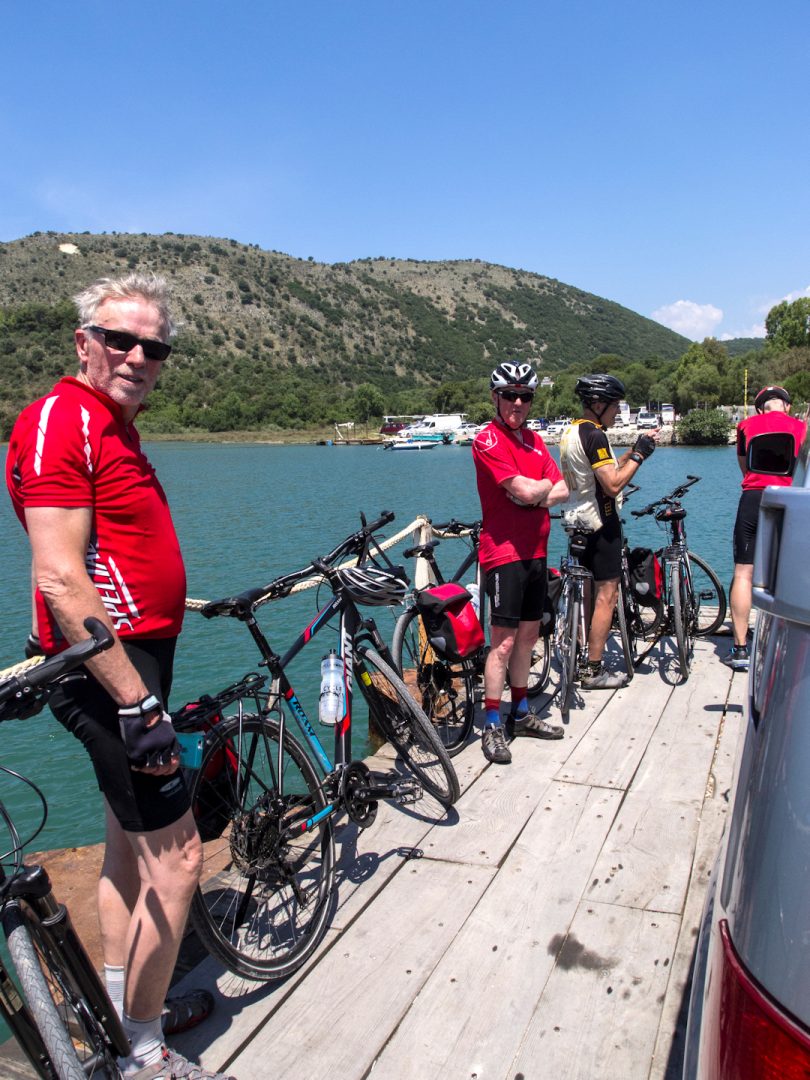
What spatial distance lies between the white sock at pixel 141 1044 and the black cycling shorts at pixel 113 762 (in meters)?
0.53

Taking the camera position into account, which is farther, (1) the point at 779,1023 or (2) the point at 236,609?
(2) the point at 236,609

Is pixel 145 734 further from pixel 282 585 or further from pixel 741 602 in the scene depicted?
pixel 741 602

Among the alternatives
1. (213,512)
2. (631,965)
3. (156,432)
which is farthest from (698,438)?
(631,965)

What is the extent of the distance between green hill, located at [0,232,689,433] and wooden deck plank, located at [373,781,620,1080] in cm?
8373

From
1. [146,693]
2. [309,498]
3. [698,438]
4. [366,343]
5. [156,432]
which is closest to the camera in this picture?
[146,693]

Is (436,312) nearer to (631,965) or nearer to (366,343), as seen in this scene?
(366,343)

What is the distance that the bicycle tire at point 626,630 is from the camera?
17.6 feet

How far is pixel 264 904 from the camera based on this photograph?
283cm

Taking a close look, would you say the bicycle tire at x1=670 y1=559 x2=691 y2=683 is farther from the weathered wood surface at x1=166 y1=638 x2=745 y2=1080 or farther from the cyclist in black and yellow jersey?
the weathered wood surface at x1=166 y1=638 x2=745 y2=1080

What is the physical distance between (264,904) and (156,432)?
4220 inches

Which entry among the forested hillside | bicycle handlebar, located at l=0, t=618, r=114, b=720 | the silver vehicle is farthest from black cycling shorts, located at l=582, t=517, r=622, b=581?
the forested hillside

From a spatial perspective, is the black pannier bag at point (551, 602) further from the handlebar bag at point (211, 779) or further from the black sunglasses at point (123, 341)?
the black sunglasses at point (123, 341)

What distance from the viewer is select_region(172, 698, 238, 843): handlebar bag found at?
256cm

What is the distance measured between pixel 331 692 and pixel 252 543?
19.4 meters
